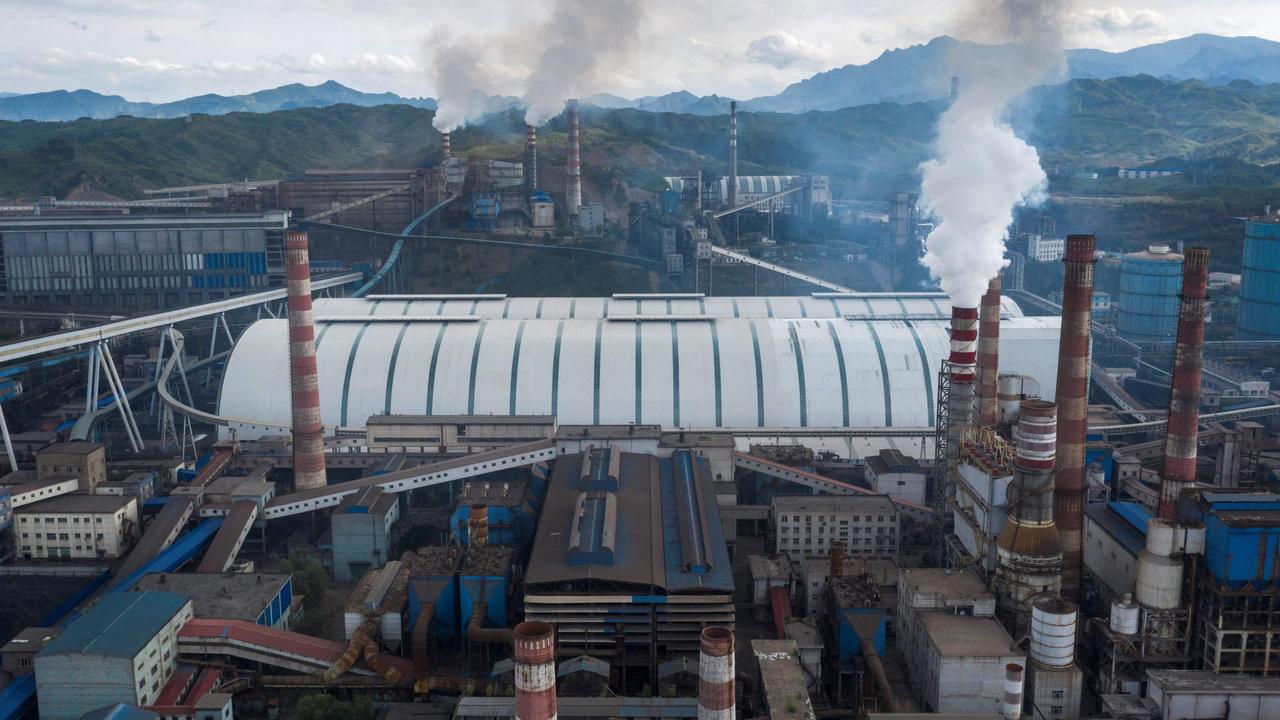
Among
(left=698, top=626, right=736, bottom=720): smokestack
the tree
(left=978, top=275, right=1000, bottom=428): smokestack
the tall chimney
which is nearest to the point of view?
(left=698, top=626, right=736, bottom=720): smokestack

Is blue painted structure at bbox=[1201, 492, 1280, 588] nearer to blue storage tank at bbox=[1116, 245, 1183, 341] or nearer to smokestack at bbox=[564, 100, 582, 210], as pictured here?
blue storage tank at bbox=[1116, 245, 1183, 341]

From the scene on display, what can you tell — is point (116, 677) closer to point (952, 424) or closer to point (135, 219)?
point (952, 424)

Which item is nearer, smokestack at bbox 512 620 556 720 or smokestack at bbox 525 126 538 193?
smokestack at bbox 512 620 556 720

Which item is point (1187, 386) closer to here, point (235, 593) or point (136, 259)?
point (235, 593)

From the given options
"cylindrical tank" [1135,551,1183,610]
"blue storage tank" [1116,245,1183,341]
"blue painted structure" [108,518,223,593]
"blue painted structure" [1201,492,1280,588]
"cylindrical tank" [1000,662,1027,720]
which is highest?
"blue storage tank" [1116,245,1183,341]

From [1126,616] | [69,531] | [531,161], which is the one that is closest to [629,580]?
[1126,616]

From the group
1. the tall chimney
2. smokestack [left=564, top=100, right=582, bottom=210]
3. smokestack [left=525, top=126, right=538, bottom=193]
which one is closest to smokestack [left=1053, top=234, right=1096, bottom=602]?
the tall chimney

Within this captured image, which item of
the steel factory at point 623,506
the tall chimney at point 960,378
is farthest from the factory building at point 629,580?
the tall chimney at point 960,378
